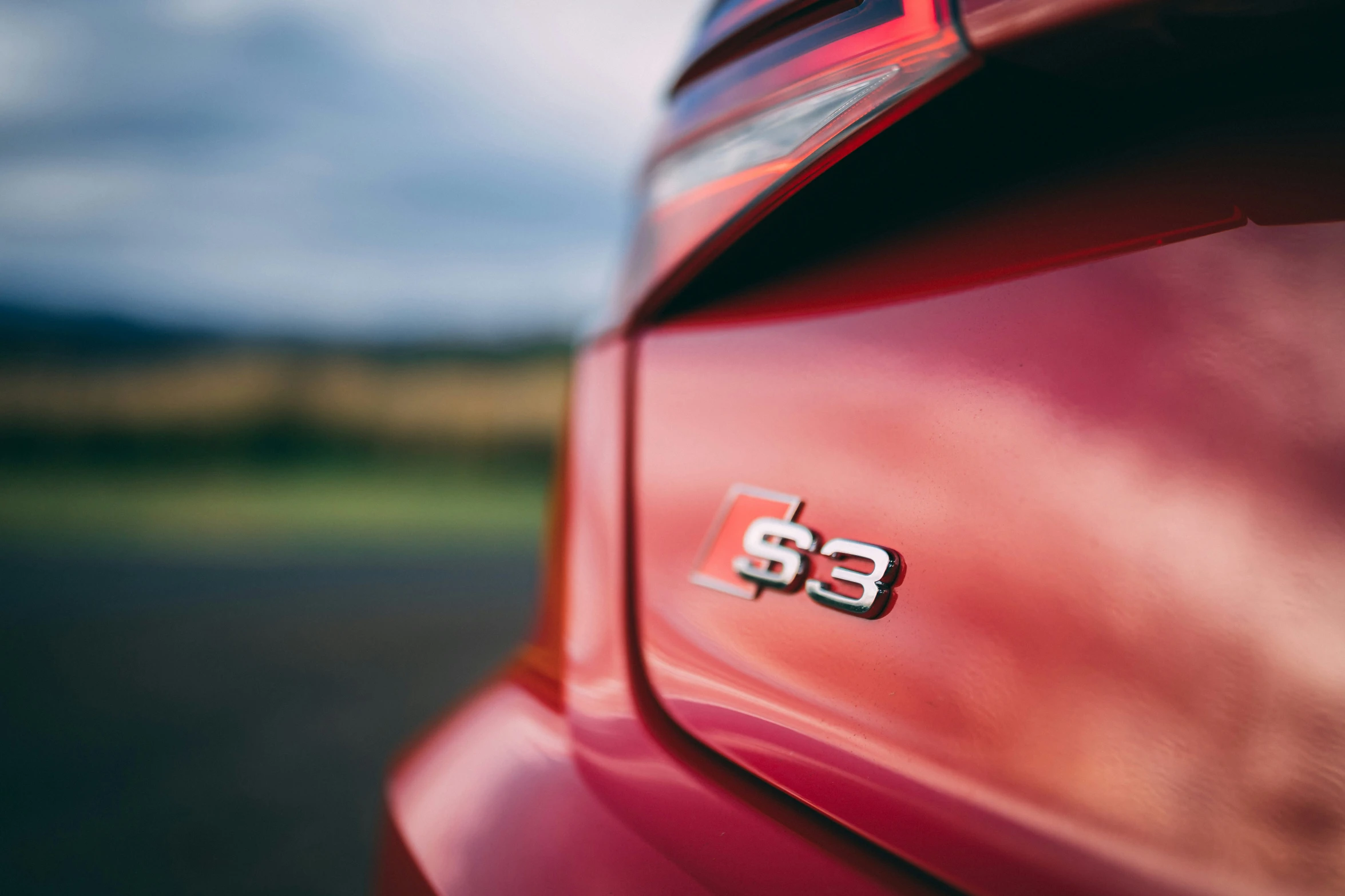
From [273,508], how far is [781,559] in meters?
10.8

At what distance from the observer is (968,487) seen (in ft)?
1.68

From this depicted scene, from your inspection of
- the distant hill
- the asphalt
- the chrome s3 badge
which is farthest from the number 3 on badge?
the distant hill

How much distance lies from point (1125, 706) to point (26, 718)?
4124 mm

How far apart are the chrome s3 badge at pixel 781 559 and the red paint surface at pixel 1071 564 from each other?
0.03 ft

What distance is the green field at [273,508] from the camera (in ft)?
25.5

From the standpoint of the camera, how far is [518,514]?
10.4 meters

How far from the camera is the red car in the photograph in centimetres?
41

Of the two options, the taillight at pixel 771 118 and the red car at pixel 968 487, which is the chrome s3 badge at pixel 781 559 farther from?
the taillight at pixel 771 118

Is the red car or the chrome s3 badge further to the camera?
the chrome s3 badge

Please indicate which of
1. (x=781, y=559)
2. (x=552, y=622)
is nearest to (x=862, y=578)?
(x=781, y=559)

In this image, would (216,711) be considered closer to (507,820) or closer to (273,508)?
(507,820)

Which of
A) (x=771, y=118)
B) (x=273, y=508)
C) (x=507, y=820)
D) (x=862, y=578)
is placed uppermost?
(x=771, y=118)

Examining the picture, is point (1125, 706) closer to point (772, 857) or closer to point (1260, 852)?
point (1260, 852)

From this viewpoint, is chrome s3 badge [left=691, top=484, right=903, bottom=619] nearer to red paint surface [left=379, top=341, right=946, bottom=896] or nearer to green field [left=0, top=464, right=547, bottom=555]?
red paint surface [left=379, top=341, right=946, bottom=896]
